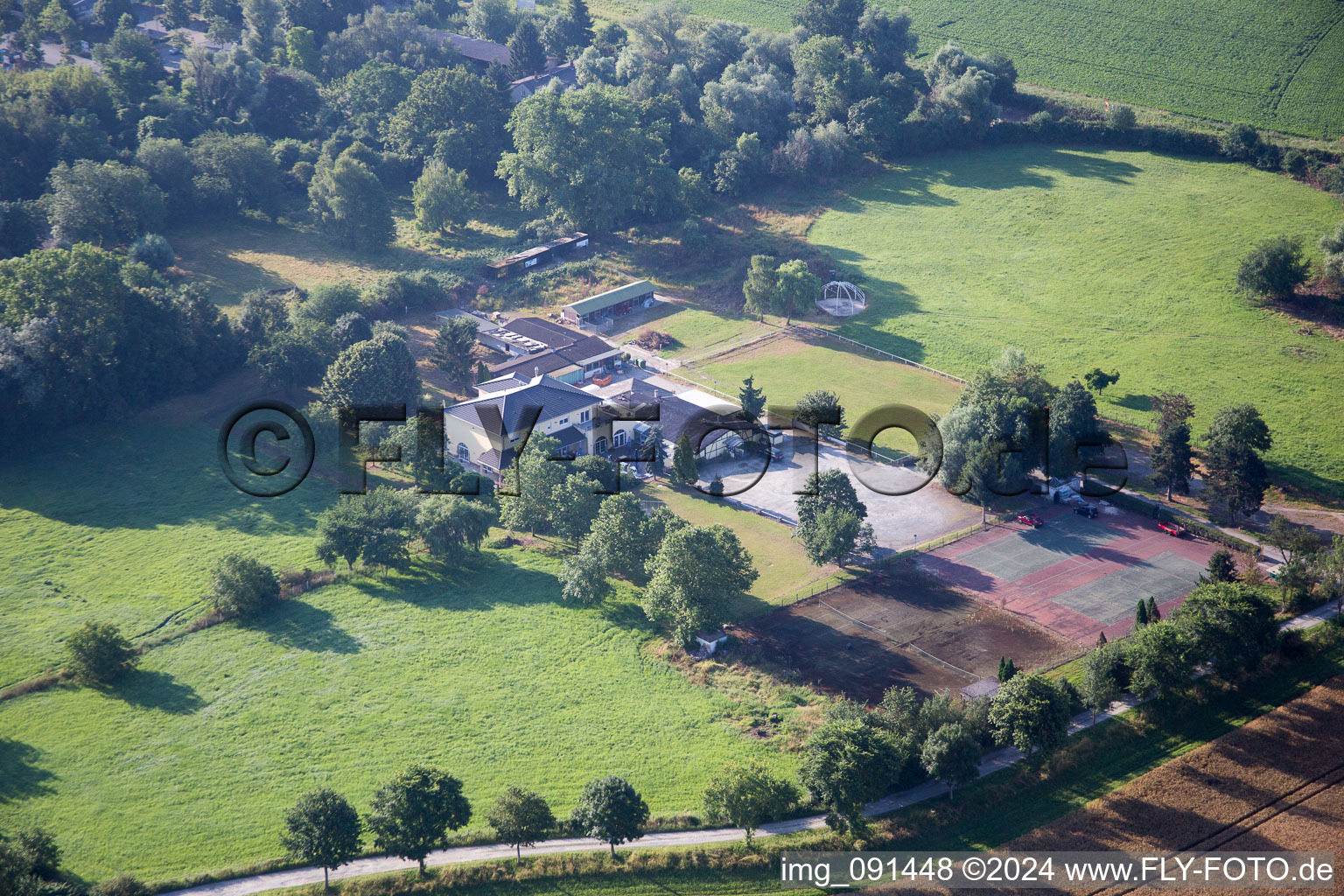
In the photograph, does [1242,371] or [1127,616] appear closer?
[1127,616]

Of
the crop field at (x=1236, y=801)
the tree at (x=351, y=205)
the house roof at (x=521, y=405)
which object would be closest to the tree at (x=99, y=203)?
the tree at (x=351, y=205)

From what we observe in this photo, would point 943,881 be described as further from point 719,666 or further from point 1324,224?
point 1324,224

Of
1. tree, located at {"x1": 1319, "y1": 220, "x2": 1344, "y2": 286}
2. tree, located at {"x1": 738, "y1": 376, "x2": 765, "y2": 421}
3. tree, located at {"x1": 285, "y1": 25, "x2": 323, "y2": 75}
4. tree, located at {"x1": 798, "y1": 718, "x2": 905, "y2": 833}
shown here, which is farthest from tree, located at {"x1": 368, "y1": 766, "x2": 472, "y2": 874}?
tree, located at {"x1": 285, "y1": 25, "x2": 323, "y2": 75}

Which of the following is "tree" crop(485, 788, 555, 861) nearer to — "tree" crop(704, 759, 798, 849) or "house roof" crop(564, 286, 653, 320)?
"tree" crop(704, 759, 798, 849)

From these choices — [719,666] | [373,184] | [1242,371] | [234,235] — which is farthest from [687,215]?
[719,666]

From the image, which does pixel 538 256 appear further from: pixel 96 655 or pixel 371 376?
pixel 96 655

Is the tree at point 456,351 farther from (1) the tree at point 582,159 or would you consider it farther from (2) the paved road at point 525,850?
(2) the paved road at point 525,850
